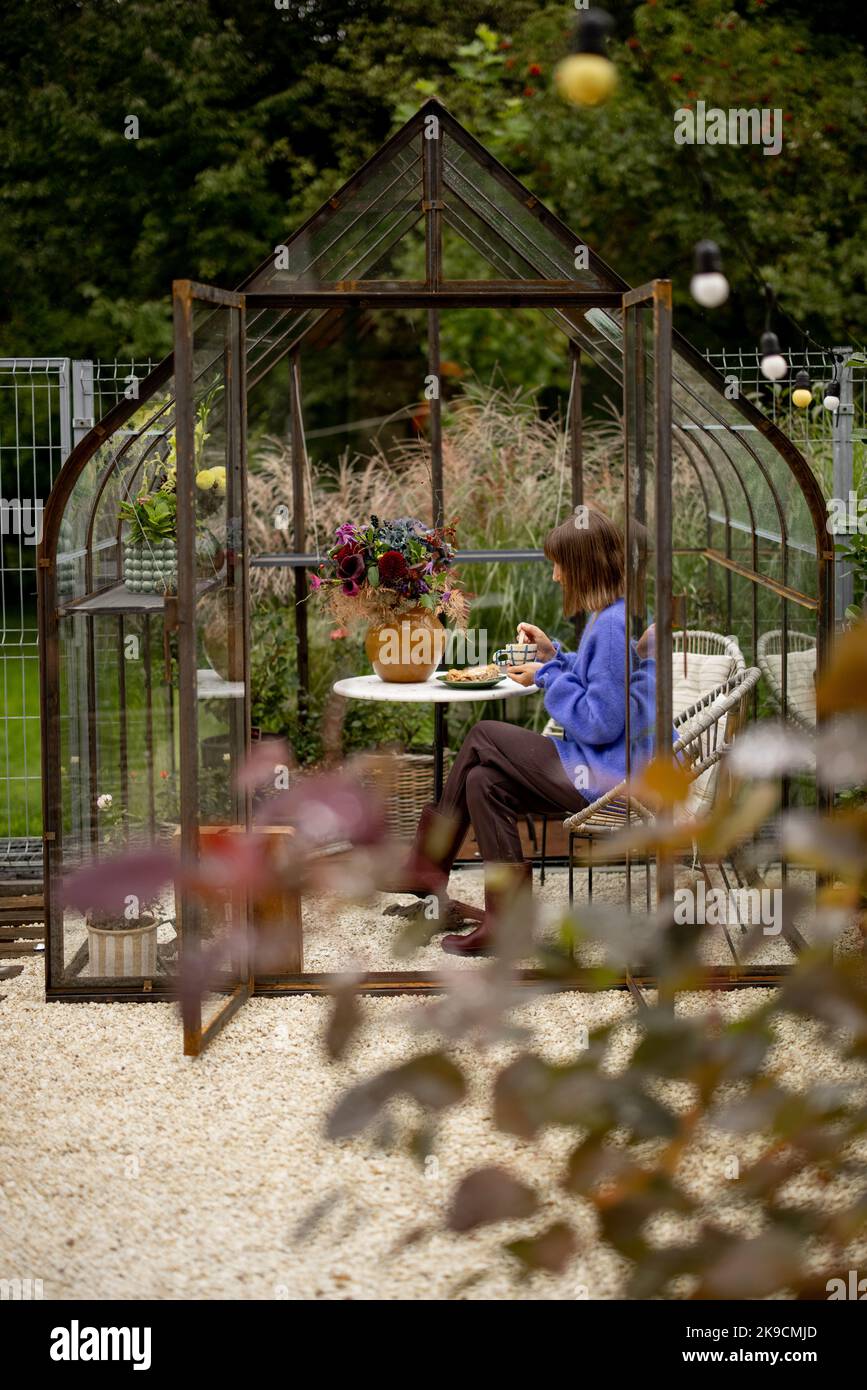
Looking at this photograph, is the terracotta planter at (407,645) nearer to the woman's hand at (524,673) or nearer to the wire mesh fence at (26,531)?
the woman's hand at (524,673)

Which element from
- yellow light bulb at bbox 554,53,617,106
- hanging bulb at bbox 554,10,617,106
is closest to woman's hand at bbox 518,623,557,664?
hanging bulb at bbox 554,10,617,106

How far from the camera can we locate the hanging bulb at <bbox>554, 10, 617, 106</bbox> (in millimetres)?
2516

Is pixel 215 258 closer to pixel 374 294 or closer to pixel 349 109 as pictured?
pixel 349 109

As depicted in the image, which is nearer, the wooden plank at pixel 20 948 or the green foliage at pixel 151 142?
the wooden plank at pixel 20 948

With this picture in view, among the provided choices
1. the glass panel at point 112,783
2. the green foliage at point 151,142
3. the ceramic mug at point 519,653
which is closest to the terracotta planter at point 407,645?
the ceramic mug at point 519,653

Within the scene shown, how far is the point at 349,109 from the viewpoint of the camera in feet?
51.6

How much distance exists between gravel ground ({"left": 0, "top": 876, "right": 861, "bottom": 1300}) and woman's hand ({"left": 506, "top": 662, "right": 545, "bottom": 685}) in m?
1.14

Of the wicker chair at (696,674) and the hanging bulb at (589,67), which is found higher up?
the hanging bulb at (589,67)

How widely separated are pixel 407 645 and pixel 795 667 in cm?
145

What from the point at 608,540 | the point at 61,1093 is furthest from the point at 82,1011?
the point at 608,540

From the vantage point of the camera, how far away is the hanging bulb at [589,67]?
2.52 m

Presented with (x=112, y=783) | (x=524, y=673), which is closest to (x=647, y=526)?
(x=524, y=673)

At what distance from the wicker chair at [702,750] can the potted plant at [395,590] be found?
1075 millimetres

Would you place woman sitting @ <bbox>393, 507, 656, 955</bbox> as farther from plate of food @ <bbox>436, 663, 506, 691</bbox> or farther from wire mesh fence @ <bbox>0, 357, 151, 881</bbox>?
wire mesh fence @ <bbox>0, 357, 151, 881</bbox>
